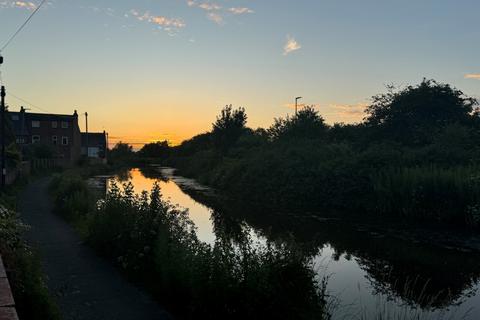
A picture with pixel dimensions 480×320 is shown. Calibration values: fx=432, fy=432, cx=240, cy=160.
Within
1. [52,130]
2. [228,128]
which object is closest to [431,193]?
[228,128]

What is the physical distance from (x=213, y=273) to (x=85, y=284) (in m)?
3.14

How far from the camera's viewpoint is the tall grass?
59.0 ft

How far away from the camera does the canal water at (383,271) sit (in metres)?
8.67

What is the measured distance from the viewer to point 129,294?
8.01 m

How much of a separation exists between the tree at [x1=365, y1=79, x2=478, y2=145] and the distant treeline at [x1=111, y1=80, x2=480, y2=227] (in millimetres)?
71

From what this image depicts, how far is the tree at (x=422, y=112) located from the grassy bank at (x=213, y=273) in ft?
87.3

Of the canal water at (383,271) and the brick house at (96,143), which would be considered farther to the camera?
the brick house at (96,143)

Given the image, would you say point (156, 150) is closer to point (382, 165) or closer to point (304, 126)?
point (304, 126)

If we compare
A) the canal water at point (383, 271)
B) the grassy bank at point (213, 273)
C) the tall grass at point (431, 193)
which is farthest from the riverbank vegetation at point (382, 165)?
the grassy bank at point (213, 273)

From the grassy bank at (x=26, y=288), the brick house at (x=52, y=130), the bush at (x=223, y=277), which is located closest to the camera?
the grassy bank at (x=26, y=288)

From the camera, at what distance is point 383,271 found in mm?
11469

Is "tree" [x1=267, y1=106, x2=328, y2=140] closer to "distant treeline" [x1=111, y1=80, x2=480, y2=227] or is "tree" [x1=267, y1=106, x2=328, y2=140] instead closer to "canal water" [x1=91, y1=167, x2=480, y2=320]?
"distant treeline" [x1=111, y1=80, x2=480, y2=227]

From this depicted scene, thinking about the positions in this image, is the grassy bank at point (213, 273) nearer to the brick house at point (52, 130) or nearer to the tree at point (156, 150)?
the brick house at point (52, 130)

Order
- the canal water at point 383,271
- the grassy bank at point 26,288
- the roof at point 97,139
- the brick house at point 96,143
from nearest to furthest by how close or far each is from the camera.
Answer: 1. the grassy bank at point 26,288
2. the canal water at point 383,271
3. the brick house at point 96,143
4. the roof at point 97,139
